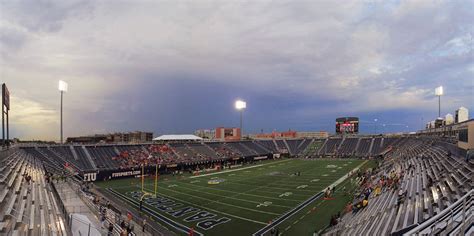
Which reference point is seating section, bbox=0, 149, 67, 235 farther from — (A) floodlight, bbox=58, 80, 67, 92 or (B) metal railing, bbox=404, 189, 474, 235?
(A) floodlight, bbox=58, 80, 67, 92

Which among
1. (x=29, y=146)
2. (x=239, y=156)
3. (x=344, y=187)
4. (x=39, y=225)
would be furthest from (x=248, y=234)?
(x=239, y=156)

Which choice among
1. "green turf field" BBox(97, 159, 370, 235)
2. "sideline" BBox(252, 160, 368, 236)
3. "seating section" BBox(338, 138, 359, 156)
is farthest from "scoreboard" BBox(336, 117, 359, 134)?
"sideline" BBox(252, 160, 368, 236)

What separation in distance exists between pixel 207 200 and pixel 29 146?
92.2 ft

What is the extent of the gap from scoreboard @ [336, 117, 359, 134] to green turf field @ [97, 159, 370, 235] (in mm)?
38752

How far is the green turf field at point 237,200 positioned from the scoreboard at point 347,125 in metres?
38.8

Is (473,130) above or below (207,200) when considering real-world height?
above

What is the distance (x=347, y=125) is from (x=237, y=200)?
5887 cm

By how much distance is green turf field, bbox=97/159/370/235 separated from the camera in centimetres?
2038

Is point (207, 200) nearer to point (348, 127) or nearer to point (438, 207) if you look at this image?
point (438, 207)

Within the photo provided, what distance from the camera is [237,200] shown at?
27328mm

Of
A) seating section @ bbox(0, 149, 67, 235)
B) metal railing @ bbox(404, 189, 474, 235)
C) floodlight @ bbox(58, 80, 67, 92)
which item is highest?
floodlight @ bbox(58, 80, 67, 92)

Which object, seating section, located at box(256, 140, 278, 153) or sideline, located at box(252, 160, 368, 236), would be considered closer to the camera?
sideline, located at box(252, 160, 368, 236)

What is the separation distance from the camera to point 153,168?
44.4m

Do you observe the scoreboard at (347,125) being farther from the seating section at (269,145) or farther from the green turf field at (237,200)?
the green turf field at (237,200)
